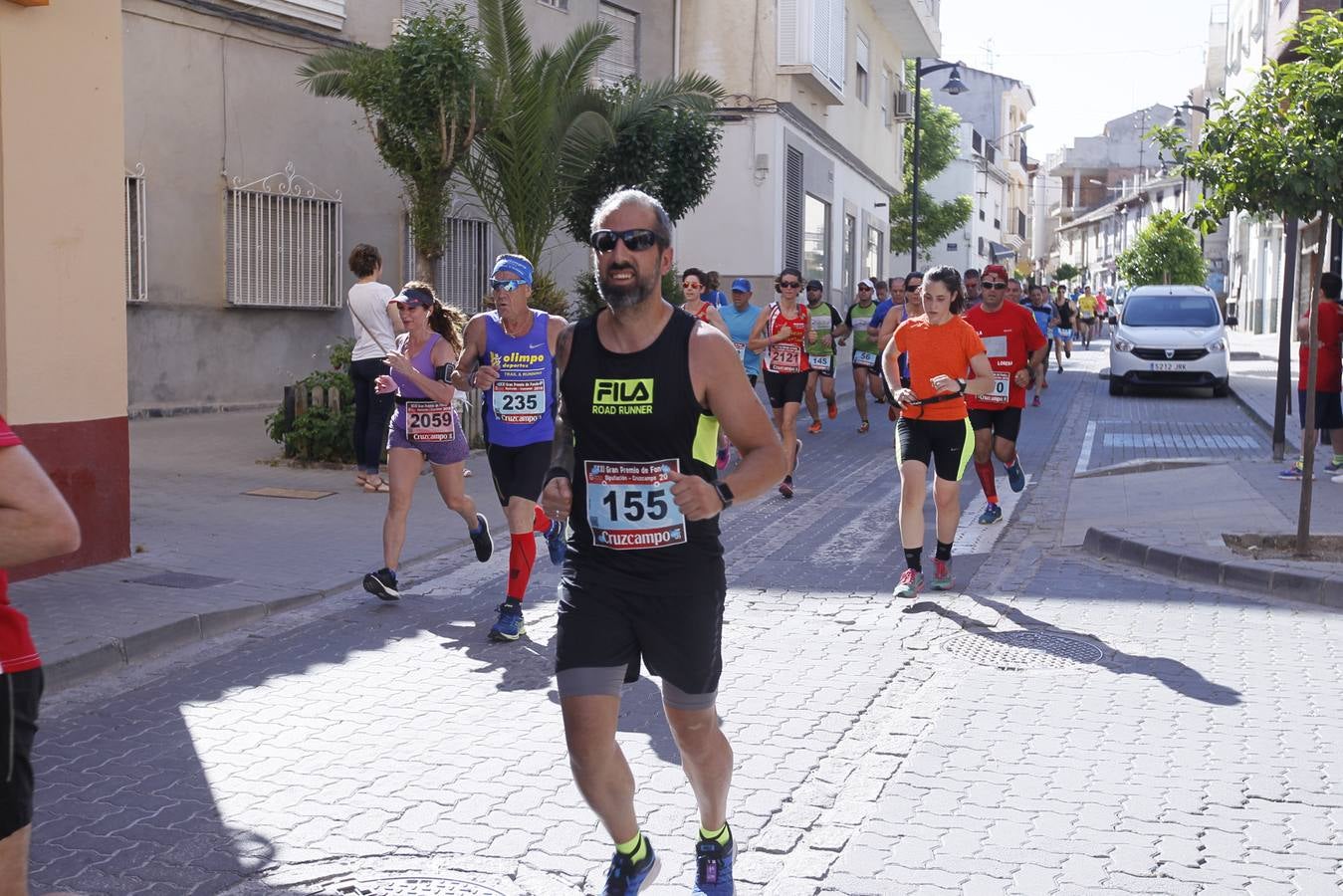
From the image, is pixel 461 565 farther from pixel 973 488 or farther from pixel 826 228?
pixel 826 228

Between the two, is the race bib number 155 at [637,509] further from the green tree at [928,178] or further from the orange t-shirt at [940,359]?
the green tree at [928,178]

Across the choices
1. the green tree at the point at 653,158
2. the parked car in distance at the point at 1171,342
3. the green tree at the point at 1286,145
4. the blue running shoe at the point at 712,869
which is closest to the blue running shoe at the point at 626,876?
the blue running shoe at the point at 712,869

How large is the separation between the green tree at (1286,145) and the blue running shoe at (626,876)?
705 centimetres

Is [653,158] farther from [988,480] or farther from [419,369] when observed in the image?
[419,369]

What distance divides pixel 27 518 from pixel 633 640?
5.42 ft

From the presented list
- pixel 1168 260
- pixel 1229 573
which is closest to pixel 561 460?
pixel 1229 573

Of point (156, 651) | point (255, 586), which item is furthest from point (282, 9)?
point (156, 651)

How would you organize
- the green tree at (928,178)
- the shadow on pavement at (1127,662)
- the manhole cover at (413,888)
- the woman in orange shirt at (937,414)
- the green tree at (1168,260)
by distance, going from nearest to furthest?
the manhole cover at (413,888), the shadow on pavement at (1127,662), the woman in orange shirt at (937,414), the green tree at (1168,260), the green tree at (928,178)

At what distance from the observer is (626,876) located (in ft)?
12.5

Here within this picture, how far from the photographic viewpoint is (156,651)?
7.04 meters

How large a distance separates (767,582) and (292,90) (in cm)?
1226

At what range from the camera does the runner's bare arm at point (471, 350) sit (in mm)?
7535

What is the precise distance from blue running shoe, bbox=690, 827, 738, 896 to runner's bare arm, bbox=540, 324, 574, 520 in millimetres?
945

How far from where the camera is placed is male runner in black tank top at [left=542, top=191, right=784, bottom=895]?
12.2 ft
